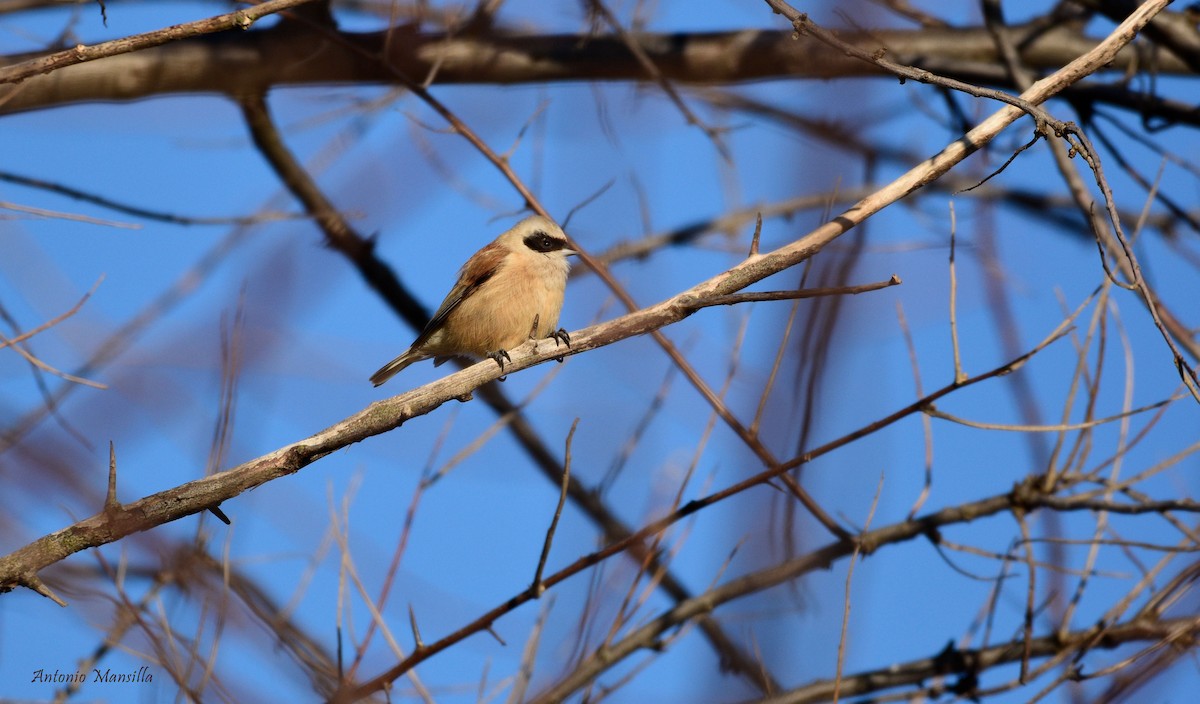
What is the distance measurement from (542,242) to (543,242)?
0.03 feet

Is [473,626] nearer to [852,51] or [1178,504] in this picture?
[852,51]

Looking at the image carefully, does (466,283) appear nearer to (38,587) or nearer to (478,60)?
(478,60)

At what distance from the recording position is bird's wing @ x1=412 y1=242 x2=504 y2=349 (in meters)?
5.84

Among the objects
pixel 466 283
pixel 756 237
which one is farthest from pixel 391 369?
pixel 756 237

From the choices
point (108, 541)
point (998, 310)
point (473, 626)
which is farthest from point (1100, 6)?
point (108, 541)

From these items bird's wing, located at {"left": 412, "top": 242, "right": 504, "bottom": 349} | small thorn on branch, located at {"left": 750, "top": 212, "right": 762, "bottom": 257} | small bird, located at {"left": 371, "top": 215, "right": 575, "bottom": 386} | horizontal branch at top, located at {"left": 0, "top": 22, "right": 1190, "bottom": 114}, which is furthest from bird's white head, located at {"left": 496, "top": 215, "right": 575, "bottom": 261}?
small thorn on branch, located at {"left": 750, "top": 212, "right": 762, "bottom": 257}

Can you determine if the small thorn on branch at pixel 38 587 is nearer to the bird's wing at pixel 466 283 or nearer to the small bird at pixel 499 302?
the small bird at pixel 499 302

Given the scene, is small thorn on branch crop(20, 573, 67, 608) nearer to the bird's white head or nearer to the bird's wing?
the bird's wing

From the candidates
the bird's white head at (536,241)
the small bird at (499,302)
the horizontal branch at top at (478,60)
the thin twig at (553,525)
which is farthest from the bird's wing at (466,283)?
the thin twig at (553,525)

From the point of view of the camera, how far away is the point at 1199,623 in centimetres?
321

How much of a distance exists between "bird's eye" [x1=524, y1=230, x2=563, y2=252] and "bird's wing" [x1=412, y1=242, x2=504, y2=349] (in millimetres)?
191

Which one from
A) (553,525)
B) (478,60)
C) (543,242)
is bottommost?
(553,525)

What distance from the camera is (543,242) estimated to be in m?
6.14

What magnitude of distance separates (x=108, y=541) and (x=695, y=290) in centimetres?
197
